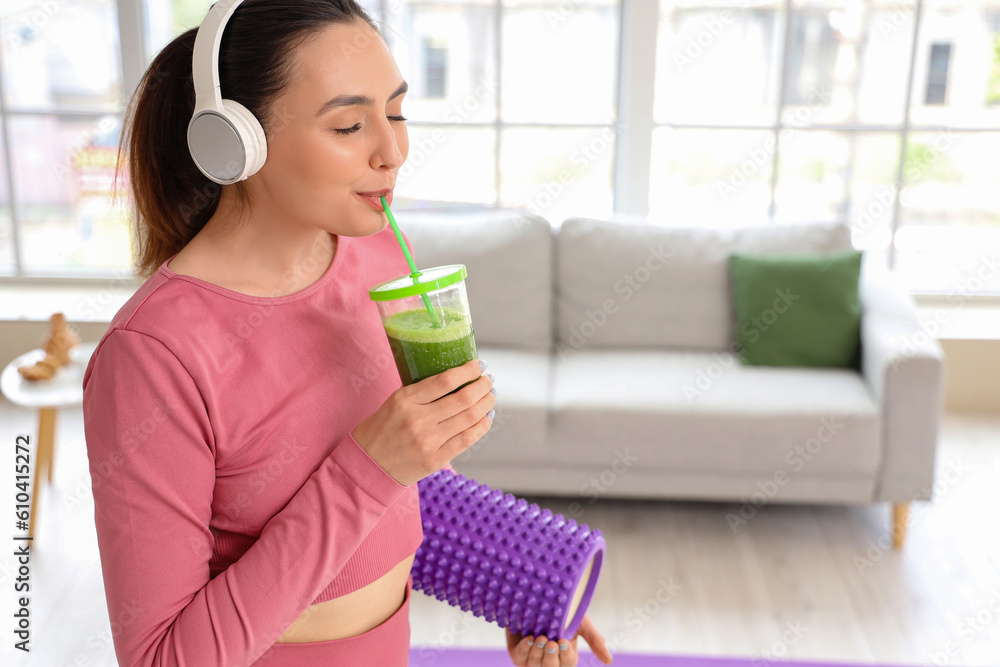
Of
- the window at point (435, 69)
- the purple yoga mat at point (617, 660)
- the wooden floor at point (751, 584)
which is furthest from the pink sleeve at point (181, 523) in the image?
the window at point (435, 69)

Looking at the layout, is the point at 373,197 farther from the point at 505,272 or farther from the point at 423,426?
the point at 505,272

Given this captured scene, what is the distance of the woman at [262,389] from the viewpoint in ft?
2.72

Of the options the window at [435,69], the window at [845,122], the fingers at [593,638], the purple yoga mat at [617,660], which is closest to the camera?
the fingers at [593,638]

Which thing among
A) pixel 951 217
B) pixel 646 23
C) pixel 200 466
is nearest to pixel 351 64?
pixel 200 466

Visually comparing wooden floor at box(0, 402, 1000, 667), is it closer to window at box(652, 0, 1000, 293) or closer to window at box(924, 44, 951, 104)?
window at box(652, 0, 1000, 293)

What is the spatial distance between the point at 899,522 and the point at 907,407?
38 cm

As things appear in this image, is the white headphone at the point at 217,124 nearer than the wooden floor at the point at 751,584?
Yes

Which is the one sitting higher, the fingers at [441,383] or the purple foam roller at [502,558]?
the fingers at [441,383]

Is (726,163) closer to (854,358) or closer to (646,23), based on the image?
(646,23)

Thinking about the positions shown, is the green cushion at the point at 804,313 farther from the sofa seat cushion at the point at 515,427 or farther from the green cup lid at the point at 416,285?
the green cup lid at the point at 416,285

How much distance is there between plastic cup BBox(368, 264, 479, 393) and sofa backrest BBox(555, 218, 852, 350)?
235 centimetres

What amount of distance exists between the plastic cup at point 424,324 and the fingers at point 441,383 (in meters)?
0.02

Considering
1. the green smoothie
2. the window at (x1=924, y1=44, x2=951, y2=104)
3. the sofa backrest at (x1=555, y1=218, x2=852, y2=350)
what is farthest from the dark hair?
the window at (x1=924, y1=44, x2=951, y2=104)

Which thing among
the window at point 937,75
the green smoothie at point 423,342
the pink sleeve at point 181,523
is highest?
the window at point 937,75
